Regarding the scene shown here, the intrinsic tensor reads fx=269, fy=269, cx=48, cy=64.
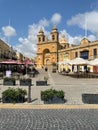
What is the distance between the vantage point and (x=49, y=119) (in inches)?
349

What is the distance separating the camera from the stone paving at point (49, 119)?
7.79 m

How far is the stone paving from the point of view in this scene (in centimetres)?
779

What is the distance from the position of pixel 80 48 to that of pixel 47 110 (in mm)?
74191

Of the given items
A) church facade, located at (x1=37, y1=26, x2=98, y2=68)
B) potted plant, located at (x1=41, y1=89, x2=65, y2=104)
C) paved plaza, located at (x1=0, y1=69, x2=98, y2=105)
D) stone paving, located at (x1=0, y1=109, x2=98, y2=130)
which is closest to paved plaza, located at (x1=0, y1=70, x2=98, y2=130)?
stone paving, located at (x1=0, y1=109, x2=98, y2=130)

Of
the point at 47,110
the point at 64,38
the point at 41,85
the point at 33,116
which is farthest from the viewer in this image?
the point at 64,38

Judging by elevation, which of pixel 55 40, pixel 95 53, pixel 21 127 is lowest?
pixel 21 127

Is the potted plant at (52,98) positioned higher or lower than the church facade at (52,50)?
lower

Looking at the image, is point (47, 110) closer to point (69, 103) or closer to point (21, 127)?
point (69, 103)

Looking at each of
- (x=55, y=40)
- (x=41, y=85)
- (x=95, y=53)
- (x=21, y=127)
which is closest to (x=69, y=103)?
(x=21, y=127)

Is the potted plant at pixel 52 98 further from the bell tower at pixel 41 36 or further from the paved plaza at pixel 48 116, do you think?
the bell tower at pixel 41 36

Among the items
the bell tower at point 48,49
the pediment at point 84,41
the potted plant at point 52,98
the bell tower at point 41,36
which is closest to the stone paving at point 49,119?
the potted plant at point 52,98

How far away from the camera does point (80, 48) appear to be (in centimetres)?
8388

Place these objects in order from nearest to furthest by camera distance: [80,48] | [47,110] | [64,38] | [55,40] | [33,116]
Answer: [33,116] < [47,110] < [80,48] < [55,40] < [64,38]

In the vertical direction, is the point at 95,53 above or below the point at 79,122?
above
